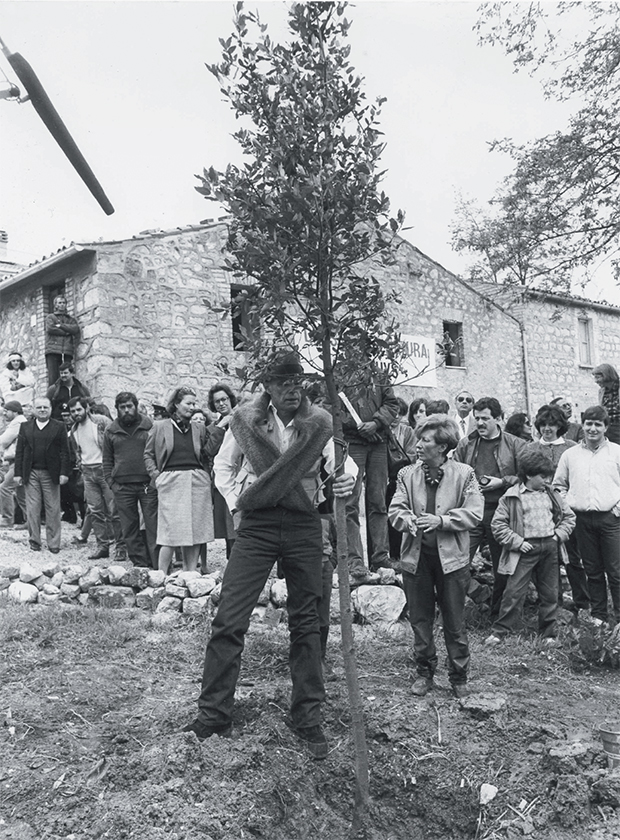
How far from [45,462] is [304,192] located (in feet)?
21.6

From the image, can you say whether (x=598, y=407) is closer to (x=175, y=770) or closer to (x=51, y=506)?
(x=175, y=770)

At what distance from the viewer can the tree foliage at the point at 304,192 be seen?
372cm

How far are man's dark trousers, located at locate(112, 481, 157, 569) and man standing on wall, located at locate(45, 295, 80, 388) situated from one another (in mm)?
5103

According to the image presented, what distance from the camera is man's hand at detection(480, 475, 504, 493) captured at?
22.6 ft

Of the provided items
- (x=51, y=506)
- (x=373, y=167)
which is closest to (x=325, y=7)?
(x=373, y=167)

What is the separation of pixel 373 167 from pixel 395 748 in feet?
10.2

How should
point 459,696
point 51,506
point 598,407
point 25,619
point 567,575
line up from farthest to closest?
point 51,506 < point 567,575 < point 598,407 < point 25,619 < point 459,696

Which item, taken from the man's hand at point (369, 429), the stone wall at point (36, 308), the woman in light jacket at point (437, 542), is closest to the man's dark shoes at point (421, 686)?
the woman in light jacket at point (437, 542)

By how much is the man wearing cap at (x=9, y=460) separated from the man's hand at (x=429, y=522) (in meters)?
7.54

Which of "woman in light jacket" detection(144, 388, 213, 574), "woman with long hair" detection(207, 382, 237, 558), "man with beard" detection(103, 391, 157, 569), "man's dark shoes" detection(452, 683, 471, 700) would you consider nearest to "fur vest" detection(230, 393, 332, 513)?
"man's dark shoes" detection(452, 683, 471, 700)

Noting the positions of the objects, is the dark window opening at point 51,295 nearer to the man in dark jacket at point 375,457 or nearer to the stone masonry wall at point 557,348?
the man in dark jacket at point 375,457

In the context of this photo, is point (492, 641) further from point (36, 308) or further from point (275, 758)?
point (36, 308)

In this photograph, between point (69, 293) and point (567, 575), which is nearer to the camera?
point (567, 575)

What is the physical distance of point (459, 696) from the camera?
4977 mm
